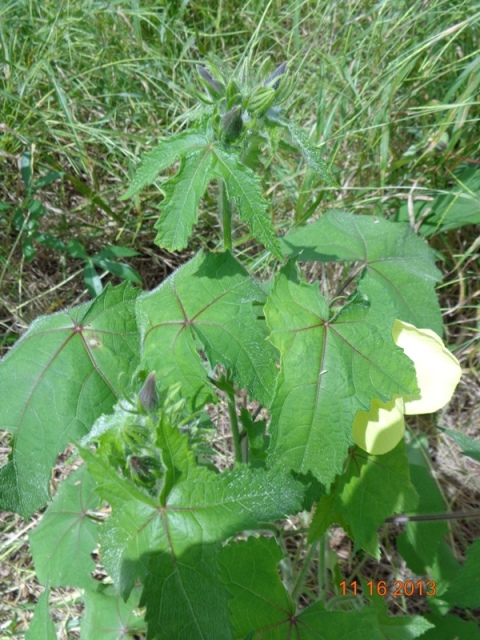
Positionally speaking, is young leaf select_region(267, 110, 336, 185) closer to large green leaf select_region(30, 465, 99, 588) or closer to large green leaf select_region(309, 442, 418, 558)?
large green leaf select_region(309, 442, 418, 558)

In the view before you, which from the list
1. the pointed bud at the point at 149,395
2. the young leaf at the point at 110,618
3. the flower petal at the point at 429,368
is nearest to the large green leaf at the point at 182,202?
the pointed bud at the point at 149,395

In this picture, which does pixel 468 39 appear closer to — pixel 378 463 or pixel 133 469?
pixel 378 463

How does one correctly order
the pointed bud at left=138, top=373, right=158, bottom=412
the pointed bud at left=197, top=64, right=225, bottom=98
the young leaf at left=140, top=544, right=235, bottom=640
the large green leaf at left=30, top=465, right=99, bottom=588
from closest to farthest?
the young leaf at left=140, top=544, right=235, bottom=640, the pointed bud at left=138, top=373, right=158, bottom=412, the pointed bud at left=197, top=64, right=225, bottom=98, the large green leaf at left=30, top=465, right=99, bottom=588

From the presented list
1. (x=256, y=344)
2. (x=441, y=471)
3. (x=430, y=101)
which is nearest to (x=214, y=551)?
(x=256, y=344)

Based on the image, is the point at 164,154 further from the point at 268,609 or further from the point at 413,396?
the point at 268,609

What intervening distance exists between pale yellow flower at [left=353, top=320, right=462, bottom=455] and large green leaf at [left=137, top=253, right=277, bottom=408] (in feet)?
0.88

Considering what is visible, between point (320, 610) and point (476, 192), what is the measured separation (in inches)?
77.7

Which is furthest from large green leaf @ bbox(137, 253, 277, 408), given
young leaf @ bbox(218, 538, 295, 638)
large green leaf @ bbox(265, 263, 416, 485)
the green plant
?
young leaf @ bbox(218, 538, 295, 638)

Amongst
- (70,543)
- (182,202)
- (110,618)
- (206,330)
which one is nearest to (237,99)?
(182,202)

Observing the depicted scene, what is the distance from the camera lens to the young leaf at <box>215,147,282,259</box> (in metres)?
1.24

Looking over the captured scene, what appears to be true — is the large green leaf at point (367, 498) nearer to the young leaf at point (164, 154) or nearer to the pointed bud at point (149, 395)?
the pointed bud at point (149, 395)

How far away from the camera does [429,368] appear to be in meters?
1.42

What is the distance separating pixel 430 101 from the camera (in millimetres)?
2766

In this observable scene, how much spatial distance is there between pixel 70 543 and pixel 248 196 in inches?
62.7
